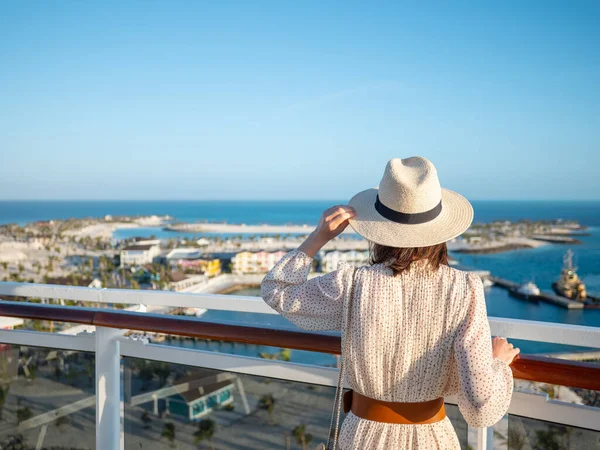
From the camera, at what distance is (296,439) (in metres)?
1.54

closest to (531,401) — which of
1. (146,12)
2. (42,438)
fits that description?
(42,438)

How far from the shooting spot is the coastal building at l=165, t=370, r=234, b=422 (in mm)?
1615

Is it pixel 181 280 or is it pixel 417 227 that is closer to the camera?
pixel 417 227

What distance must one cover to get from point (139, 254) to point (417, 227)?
27.0m

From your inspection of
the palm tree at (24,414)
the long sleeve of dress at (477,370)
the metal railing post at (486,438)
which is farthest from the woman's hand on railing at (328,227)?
the palm tree at (24,414)

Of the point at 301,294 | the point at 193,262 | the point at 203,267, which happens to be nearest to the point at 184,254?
the point at 193,262

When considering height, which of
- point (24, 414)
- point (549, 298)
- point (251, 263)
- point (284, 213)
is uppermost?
point (24, 414)

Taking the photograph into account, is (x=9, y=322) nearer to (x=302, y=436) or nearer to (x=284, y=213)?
(x=302, y=436)

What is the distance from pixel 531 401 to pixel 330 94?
3996 centimetres

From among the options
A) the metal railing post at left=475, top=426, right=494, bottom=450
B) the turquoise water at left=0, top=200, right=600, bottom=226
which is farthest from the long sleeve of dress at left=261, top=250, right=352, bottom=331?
the turquoise water at left=0, top=200, right=600, bottom=226

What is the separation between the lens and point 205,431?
66.0 inches

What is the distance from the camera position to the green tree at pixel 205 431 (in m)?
1.66

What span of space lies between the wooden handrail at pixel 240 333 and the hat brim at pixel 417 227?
0.39 meters

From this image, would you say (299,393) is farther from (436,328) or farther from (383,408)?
(436,328)
